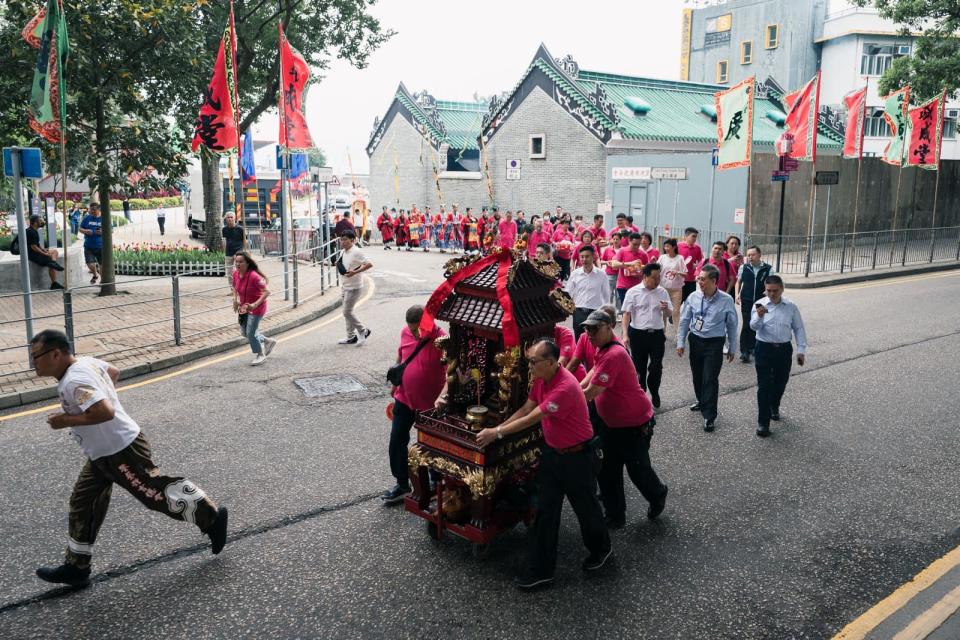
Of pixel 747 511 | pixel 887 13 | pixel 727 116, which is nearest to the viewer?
pixel 747 511

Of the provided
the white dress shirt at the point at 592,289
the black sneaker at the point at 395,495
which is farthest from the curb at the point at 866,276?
the black sneaker at the point at 395,495

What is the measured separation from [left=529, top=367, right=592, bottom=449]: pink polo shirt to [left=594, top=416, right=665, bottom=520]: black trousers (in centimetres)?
93

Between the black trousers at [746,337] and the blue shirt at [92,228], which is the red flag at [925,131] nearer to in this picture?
the black trousers at [746,337]

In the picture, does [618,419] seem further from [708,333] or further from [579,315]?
[579,315]

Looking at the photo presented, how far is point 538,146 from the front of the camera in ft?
106

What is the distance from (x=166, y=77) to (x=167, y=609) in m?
13.6

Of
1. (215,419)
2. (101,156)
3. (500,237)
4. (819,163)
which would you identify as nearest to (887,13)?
(819,163)

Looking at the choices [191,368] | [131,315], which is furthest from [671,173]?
[191,368]

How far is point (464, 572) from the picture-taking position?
5.13 m

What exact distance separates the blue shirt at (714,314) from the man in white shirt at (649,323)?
1.00ft

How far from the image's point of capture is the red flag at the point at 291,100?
15.3 m

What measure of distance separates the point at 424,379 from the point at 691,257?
7.51 meters

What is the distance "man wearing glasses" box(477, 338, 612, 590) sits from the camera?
15.8 ft

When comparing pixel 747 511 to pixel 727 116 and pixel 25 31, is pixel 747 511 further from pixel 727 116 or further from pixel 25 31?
pixel 727 116
